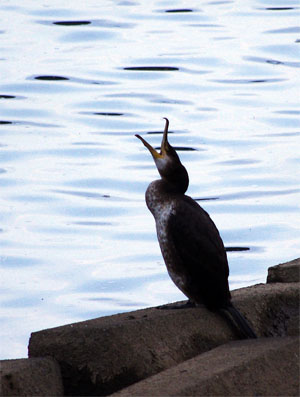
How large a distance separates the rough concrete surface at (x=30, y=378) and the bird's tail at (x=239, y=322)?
2.44 ft

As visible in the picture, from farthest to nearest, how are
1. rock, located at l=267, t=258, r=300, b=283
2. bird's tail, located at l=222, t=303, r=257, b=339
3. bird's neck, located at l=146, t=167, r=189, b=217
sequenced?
rock, located at l=267, t=258, r=300, b=283, bird's neck, located at l=146, t=167, r=189, b=217, bird's tail, located at l=222, t=303, r=257, b=339

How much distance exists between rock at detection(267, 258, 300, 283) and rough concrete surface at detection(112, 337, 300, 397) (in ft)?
2.98

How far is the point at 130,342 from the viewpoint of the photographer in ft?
11.7

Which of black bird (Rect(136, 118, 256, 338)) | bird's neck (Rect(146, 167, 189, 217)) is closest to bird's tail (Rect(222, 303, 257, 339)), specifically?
black bird (Rect(136, 118, 256, 338))

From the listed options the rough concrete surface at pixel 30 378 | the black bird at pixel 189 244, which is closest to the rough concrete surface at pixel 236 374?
the rough concrete surface at pixel 30 378

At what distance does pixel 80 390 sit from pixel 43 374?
0.20 meters

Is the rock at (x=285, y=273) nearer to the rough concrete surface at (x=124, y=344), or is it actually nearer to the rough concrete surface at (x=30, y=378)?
the rough concrete surface at (x=124, y=344)

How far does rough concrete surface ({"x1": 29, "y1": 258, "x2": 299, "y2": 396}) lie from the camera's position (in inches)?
139

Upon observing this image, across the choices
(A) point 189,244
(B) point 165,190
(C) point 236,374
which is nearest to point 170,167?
(B) point 165,190

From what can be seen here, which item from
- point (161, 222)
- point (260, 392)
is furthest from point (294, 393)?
point (161, 222)

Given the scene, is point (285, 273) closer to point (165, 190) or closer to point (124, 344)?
point (165, 190)

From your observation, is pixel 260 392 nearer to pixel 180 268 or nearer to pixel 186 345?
pixel 186 345

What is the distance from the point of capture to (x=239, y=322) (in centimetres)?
395

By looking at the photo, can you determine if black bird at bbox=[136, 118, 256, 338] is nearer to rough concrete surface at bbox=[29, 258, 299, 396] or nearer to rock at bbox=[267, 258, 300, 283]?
rough concrete surface at bbox=[29, 258, 299, 396]
